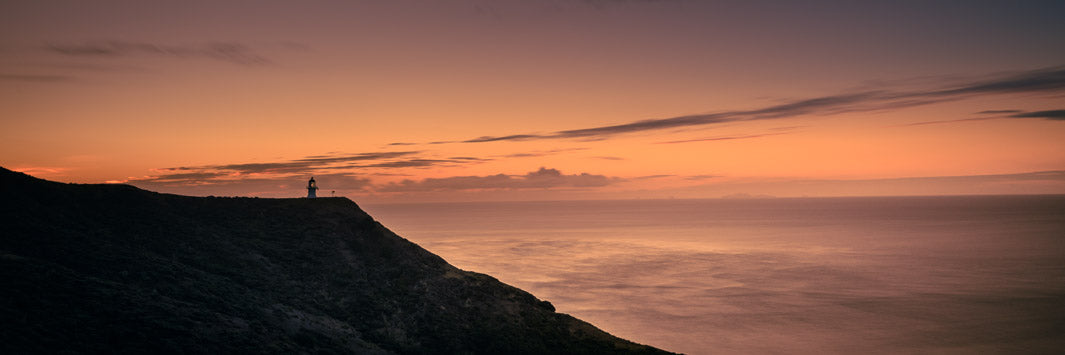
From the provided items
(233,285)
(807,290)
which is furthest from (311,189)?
(807,290)

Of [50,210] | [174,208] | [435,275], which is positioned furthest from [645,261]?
[50,210]

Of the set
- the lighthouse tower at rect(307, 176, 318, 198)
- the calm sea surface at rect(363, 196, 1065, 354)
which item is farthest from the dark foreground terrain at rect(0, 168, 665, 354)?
the calm sea surface at rect(363, 196, 1065, 354)

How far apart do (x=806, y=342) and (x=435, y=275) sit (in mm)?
39937

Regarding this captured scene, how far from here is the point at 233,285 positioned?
31.3 m

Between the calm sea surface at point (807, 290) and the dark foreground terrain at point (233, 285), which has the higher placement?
the dark foreground terrain at point (233, 285)

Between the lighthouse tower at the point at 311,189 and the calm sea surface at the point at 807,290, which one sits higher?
the lighthouse tower at the point at 311,189

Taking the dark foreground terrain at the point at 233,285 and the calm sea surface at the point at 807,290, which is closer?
the dark foreground terrain at the point at 233,285

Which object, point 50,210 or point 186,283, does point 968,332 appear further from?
point 50,210

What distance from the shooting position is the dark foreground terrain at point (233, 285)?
21.5 m

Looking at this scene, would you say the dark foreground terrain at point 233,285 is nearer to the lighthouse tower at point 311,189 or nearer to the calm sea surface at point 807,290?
the lighthouse tower at point 311,189

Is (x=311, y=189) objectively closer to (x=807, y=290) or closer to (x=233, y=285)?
(x=233, y=285)

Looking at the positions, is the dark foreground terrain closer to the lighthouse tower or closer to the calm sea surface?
the lighthouse tower

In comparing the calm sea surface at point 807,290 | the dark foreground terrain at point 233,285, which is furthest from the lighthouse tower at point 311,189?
the calm sea surface at point 807,290

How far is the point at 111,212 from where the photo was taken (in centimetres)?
3538
